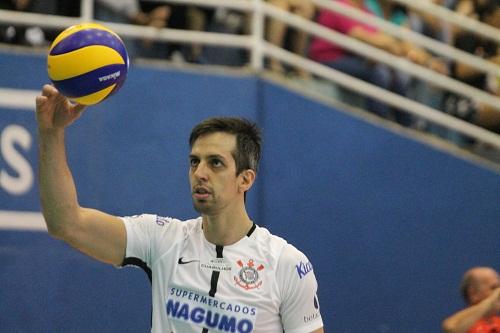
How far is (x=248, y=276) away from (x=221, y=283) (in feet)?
0.44

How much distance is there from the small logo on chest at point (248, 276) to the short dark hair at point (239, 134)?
Result: 18.3 inches

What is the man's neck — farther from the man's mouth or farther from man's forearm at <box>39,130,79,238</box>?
man's forearm at <box>39,130,79,238</box>

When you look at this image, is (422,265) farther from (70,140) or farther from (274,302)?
(274,302)

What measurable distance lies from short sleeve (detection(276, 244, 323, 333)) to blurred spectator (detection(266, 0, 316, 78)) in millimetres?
3684

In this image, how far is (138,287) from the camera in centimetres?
770

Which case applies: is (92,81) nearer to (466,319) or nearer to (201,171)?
(201,171)

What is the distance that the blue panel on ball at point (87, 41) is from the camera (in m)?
4.70

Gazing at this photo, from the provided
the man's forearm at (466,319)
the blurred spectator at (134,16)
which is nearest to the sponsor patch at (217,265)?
the man's forearm at (466,319)

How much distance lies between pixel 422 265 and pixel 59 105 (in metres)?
4.64

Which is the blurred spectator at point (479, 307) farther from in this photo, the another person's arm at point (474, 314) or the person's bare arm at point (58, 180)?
the person's bare arm at point (58, 180)

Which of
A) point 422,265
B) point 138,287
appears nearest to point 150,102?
point 138,287

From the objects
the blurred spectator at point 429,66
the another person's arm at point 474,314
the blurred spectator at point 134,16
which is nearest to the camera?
the another person's arm at point 474,314

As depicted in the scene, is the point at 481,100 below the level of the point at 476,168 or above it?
above

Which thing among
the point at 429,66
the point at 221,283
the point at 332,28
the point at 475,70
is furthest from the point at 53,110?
the point at 475,70
